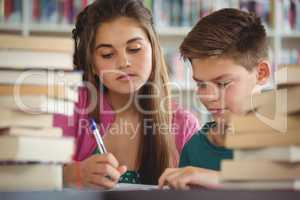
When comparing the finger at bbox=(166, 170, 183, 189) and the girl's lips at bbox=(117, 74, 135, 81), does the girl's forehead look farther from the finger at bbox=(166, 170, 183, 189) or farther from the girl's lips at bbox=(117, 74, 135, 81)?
the finger at bbox=(166, 170, 183, 189)

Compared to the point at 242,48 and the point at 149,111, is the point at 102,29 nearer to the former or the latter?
the point at 149,111

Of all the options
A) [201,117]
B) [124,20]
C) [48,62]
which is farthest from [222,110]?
[201,117]

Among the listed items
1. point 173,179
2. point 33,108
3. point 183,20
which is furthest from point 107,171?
point 183,20

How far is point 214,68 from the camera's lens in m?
1.31

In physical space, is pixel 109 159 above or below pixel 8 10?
below

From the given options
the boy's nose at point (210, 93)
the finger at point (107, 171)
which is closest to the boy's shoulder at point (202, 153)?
the boy's nose at point (210, 93)

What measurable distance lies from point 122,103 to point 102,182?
69cm

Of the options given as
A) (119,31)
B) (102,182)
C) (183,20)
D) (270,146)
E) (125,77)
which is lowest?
(102,182)

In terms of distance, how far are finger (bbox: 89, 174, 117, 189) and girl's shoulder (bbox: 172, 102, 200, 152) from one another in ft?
2.16

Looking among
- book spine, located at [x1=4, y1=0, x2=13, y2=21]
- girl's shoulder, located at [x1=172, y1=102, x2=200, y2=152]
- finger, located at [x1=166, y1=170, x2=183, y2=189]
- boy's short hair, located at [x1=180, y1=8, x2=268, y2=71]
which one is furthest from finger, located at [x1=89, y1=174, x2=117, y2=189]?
book spine, located at [x1=4, y1=0, x2=13, y2=21]

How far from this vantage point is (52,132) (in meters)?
0.69

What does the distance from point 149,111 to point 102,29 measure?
0.30m

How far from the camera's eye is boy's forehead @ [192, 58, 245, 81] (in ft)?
4.30

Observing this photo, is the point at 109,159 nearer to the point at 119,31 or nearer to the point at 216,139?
the point at 216,139
